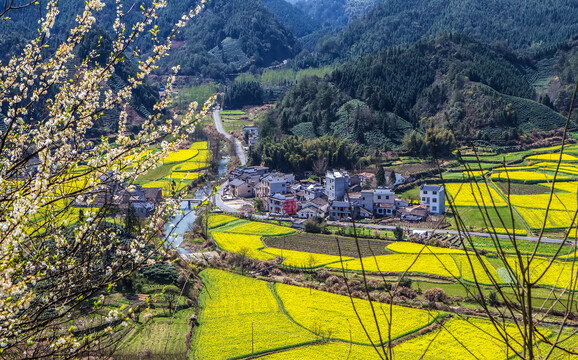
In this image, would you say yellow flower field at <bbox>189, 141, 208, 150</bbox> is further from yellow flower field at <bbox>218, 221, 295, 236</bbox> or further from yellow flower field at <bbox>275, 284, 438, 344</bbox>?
yellow flower field at <bbox>275, 284, 438, 344</bbox>

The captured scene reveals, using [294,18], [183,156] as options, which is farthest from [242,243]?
[294,18]

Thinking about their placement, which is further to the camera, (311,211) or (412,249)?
(311,211)

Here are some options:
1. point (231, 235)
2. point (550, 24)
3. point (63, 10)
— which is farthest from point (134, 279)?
point (63, 10)

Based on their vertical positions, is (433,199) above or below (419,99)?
below

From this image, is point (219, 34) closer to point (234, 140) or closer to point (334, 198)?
point (234, 140)

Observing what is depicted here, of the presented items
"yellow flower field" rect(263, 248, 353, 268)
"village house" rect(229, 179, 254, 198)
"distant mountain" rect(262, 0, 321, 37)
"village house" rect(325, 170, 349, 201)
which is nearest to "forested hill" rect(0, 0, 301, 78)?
"distant mountain" rect(262, 0, 321, 37)

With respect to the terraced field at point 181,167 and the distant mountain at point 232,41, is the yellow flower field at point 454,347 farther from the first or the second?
the distant mountain at point 232,41
